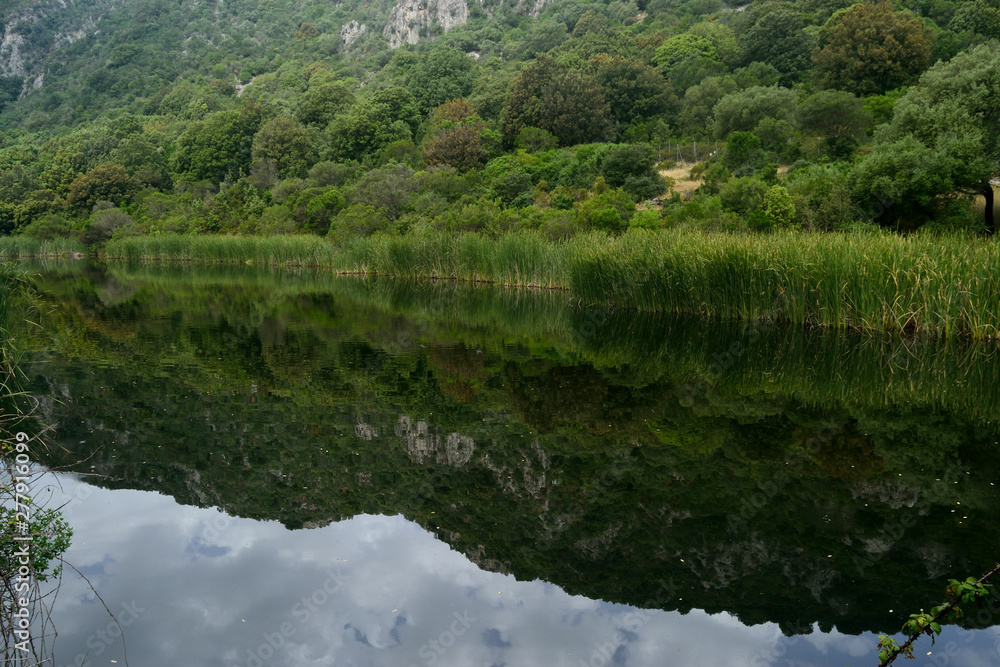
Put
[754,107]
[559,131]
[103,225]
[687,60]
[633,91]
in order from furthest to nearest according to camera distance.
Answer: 1. [687,60]
2. [633,91]
3. [103,225]
4. [559,131]
5. [754,107]

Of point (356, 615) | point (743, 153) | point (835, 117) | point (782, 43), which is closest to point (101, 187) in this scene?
point (743, 153)

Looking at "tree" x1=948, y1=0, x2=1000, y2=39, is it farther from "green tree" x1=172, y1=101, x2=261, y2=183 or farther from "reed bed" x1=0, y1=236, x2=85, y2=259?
"reed bed" x1=0, y1=236, x2=85, y2=259

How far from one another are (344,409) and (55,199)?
67.3 meters

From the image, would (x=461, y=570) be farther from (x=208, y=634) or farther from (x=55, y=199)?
(x=55, y=199)

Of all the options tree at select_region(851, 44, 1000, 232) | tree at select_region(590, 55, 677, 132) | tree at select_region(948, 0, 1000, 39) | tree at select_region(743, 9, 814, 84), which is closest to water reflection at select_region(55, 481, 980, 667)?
tree at select_region(851, 44, 1000, 232)

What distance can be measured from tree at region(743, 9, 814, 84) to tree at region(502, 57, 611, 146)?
619 inches

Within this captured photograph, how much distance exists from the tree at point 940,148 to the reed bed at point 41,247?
58556 millimetres

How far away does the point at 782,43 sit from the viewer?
193 ft

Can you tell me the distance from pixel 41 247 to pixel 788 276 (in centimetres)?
6030

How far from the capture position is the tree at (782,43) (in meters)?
58.3

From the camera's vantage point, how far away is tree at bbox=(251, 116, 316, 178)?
202 feet

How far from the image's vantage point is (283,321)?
18453 millimetres

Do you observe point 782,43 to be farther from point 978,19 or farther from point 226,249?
point 226,249

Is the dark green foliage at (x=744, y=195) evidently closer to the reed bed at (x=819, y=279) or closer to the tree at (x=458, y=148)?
the reed bed at (x=819, y=279)
